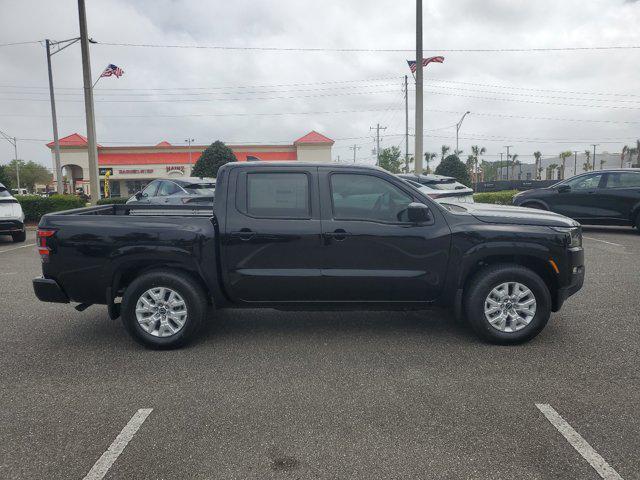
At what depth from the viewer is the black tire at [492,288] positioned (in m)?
4.69

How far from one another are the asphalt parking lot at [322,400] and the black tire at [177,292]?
0.16 metres

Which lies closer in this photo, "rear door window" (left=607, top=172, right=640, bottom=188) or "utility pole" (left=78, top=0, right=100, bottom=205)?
"rear door window" (left=607, top=172, right=640, bottom=188)

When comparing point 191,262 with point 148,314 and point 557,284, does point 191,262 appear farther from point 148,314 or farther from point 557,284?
point 557,284

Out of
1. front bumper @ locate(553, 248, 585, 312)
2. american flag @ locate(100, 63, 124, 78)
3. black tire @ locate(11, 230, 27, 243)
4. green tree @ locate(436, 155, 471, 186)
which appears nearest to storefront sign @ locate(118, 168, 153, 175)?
american flag @ locate(100, 63, 124, 78)

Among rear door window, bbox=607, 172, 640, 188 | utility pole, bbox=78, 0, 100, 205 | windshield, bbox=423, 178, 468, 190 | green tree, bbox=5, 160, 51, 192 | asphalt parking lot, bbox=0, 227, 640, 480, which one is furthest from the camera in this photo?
green tree, bbox=5, 160, 51, 192

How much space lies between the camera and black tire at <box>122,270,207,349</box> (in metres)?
4.68

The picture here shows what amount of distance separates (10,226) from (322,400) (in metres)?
11.9

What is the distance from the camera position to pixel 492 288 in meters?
4.71

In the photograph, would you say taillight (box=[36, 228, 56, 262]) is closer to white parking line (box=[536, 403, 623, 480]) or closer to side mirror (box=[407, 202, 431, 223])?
side mirror (box=[407, 202, 431, 223])

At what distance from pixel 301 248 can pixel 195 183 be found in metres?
9.21

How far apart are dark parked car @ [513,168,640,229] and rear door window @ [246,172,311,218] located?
34.2ft

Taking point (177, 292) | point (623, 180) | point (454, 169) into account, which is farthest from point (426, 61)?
point (177, 292)

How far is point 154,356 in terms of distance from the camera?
4.65 meters

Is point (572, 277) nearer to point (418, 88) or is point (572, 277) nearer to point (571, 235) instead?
point (571, 235)
